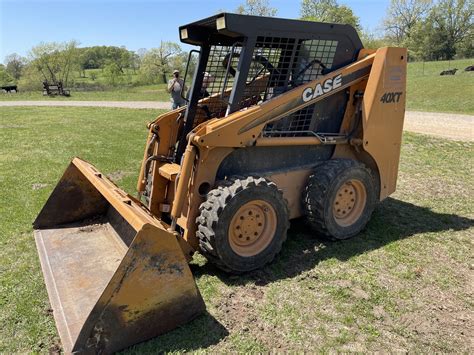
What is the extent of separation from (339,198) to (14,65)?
74.5 m

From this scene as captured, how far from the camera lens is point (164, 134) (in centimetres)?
485

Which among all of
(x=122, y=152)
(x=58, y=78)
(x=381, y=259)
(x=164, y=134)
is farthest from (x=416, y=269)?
(x=58, y=78)

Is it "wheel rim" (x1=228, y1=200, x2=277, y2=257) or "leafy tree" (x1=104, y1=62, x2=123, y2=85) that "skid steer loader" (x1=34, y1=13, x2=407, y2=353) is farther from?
"leafy tree" (x1=104, y1=62, x2=123, y2=85)

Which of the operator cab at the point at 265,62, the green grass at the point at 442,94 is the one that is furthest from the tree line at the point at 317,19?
the operator cab at the point at 265,62

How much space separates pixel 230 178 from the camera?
3.88 metres

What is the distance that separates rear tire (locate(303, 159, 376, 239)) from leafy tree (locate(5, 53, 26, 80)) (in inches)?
2753

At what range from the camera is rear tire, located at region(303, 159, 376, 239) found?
4371 millimetres

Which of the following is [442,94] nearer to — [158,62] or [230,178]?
[230,178]

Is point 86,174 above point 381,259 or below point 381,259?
above

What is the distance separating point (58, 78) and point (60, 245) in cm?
4874

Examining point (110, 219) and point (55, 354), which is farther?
point (110, 219)

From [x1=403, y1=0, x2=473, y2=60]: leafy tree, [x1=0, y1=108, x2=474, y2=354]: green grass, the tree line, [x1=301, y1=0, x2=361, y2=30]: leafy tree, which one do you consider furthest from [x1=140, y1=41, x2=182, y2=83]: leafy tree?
[x1=0, y1=108, x2=474, y2=354]: green grass

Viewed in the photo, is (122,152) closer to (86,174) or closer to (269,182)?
(86,174)

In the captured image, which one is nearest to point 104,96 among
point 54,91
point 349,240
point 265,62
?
point 54,91
